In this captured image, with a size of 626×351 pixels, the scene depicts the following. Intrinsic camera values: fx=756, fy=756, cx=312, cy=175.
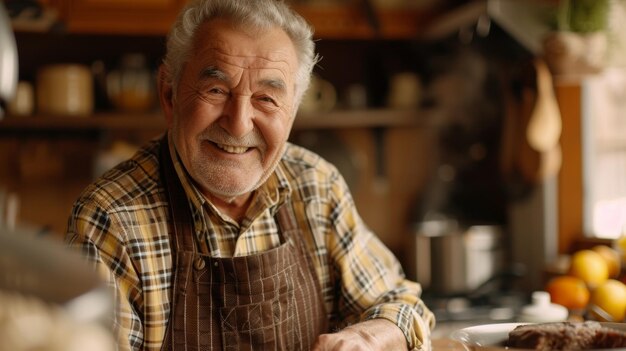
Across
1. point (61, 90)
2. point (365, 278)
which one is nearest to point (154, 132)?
point (61, 90)

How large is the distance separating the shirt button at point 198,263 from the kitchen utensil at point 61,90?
6.81ft

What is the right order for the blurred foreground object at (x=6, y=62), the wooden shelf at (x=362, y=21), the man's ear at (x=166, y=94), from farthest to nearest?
the wooden shelf at (x=362, y=21) → the man's ear at (x=166, y=94) → the blurred foreground object at (x=6, y=62)

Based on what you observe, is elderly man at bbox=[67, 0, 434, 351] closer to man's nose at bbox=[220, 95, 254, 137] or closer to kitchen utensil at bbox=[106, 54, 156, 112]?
man's nose at bbox=[220, 95, 254, 137]

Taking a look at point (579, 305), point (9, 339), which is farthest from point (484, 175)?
point (9, 339)

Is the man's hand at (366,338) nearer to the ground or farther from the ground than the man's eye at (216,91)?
nearer to the ground

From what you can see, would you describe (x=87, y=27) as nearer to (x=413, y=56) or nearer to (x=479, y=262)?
(x=413, y=56)

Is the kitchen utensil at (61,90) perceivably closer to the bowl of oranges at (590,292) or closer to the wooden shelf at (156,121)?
the wooden shelf at (156,121)

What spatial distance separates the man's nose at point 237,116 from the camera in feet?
4.65

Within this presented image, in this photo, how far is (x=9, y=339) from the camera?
1.59 feet

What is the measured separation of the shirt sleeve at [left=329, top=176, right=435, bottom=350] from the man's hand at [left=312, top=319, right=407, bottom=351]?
0.21 feet

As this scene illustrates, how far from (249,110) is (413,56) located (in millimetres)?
2624

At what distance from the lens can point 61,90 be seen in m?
3.27

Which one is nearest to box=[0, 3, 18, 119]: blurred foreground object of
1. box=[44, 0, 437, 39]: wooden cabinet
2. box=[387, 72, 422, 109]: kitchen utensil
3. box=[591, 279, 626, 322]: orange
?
box=[591, 279, 626, 322]: orange

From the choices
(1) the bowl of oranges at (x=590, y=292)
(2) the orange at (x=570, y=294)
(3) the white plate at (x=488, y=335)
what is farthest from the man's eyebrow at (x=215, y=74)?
(2) the orange at (x=570, y=294)
